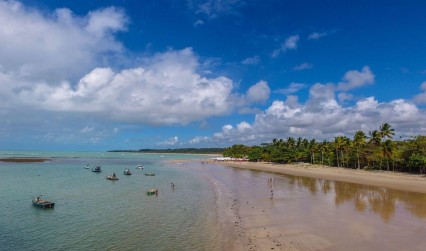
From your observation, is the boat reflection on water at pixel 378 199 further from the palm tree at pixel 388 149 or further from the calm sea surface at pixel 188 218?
the palm tree at pixel 388 149

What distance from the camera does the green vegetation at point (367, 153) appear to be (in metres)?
70.5

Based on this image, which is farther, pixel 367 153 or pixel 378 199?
pixel 367 153

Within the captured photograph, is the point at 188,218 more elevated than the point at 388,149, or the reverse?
the point at 388,149

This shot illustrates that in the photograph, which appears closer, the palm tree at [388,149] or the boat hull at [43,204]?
the boat hull at [43,204]

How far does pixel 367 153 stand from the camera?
86125mm

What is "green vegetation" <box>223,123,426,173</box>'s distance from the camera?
70512 millimetres

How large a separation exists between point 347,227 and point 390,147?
5557 centimetres

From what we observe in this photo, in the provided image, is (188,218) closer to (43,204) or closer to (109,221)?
(109,221)

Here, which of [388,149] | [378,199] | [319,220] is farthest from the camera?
[388,149]

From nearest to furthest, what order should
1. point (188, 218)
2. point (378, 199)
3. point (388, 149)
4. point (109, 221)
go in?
point (109, 221) → point (188, 218) → point (378, 199) → point (388, 149)

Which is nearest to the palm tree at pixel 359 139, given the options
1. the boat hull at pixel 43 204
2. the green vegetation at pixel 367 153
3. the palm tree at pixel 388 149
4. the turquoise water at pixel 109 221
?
the green vegetation at pixel 367 153

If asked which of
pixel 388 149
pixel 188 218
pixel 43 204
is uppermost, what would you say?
pixel 388 149

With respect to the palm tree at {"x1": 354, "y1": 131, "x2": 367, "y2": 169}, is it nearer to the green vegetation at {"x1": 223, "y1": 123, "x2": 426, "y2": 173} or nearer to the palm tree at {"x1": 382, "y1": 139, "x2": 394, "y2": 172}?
the green vegetation at {"x1": 223, "y1": 123, "x2": 426, "y2": 173}

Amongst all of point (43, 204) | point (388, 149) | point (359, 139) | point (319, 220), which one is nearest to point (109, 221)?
point (43, 204)
